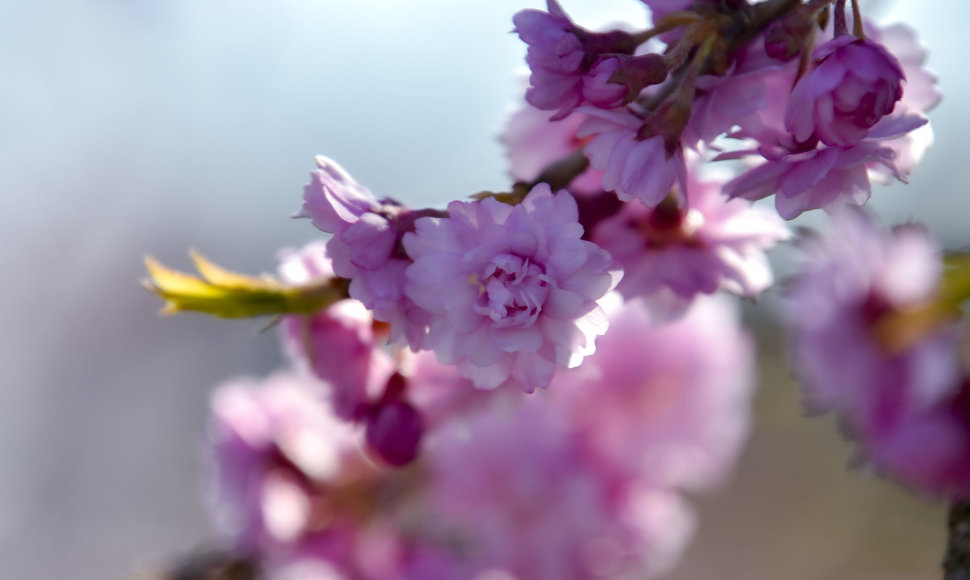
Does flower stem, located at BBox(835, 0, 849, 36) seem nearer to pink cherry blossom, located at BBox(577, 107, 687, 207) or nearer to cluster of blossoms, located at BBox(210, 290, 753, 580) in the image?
pink cherry blossom, located at BBox(577, 107, 687, 207)

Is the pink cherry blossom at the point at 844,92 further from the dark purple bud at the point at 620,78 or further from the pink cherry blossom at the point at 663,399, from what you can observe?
the pink cherry blossom at the point at 663,399

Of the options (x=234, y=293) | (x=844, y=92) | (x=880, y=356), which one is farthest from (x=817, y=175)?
(x=880, y=356)

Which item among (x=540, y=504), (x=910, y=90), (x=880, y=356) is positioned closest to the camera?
(x=910, y=90)

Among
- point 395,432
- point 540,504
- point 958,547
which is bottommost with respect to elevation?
point 540,504

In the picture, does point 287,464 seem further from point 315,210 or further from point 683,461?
point 315,210

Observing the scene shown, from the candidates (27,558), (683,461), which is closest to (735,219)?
(683,461)

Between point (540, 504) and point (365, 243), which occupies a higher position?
point (365, 243)

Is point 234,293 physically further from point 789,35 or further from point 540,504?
point 540,504

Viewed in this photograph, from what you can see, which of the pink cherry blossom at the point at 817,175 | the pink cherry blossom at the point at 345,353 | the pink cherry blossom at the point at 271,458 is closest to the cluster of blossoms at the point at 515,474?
the pink cherry blossom at the point at 271,458
